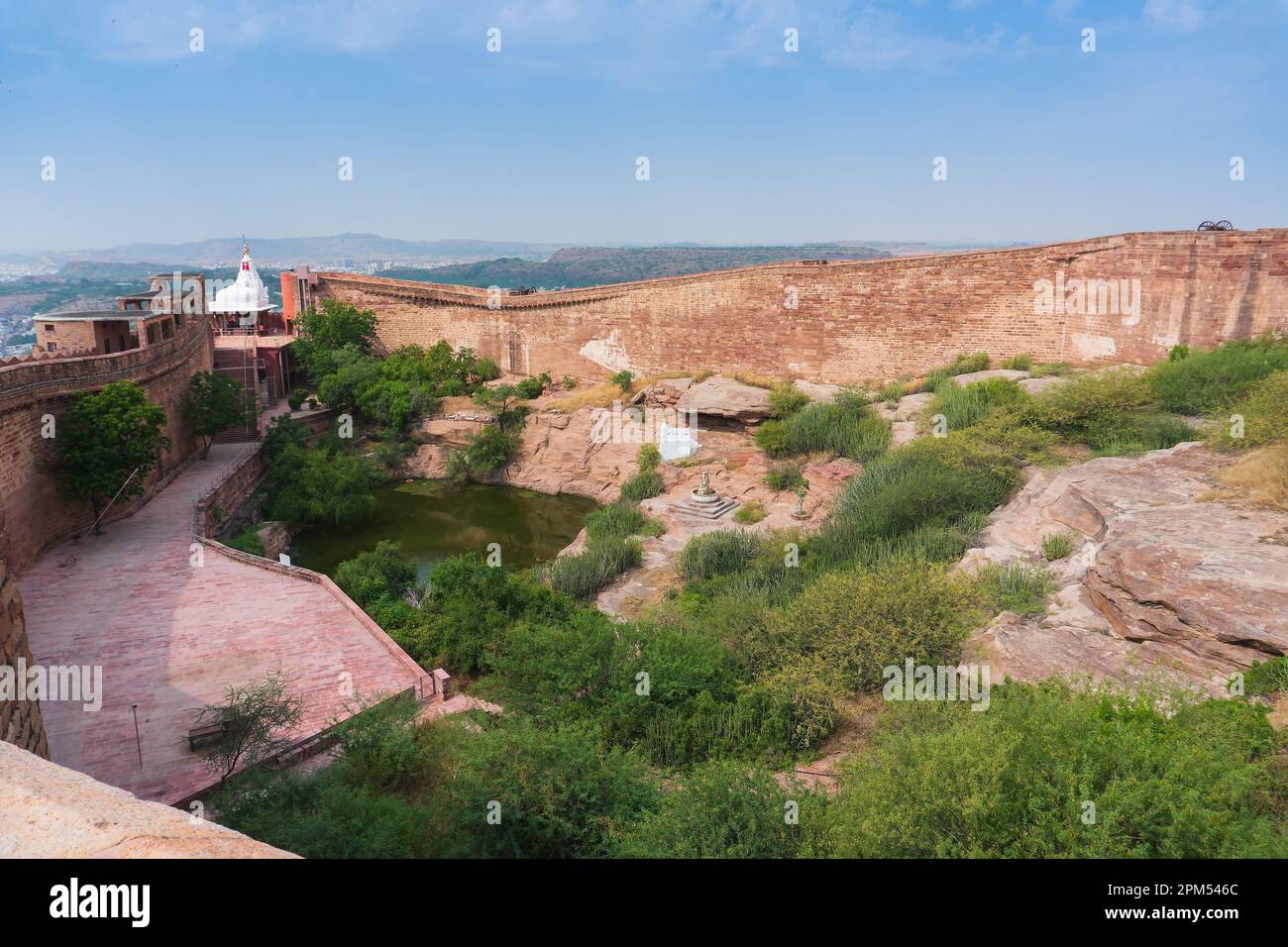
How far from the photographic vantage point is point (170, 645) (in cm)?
1017

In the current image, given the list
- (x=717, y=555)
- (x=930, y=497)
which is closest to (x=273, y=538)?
(x=717, y=555)

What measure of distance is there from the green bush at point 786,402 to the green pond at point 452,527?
541 centimetres

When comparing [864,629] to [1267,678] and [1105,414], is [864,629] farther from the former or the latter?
[1105,414]

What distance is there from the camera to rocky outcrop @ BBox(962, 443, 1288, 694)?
5.93m

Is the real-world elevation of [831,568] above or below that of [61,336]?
below

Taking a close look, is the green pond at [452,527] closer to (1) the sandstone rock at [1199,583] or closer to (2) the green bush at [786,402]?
(2) the green bush at [786,402]

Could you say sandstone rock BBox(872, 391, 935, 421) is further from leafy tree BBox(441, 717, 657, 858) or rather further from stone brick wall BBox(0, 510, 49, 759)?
stone brick wall BBox(0, 510, 49, 759)

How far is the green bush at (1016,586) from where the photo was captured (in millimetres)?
7648

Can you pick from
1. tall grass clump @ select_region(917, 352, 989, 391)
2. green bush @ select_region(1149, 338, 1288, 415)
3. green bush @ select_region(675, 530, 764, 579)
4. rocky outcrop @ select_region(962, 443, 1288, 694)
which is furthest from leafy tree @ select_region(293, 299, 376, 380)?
rocky outcrop @ select_region(962, 443, 1288, 694)

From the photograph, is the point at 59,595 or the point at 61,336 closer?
the point at 59,595

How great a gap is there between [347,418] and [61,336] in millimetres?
7547

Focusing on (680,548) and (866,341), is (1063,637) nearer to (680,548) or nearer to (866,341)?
(680,548)
